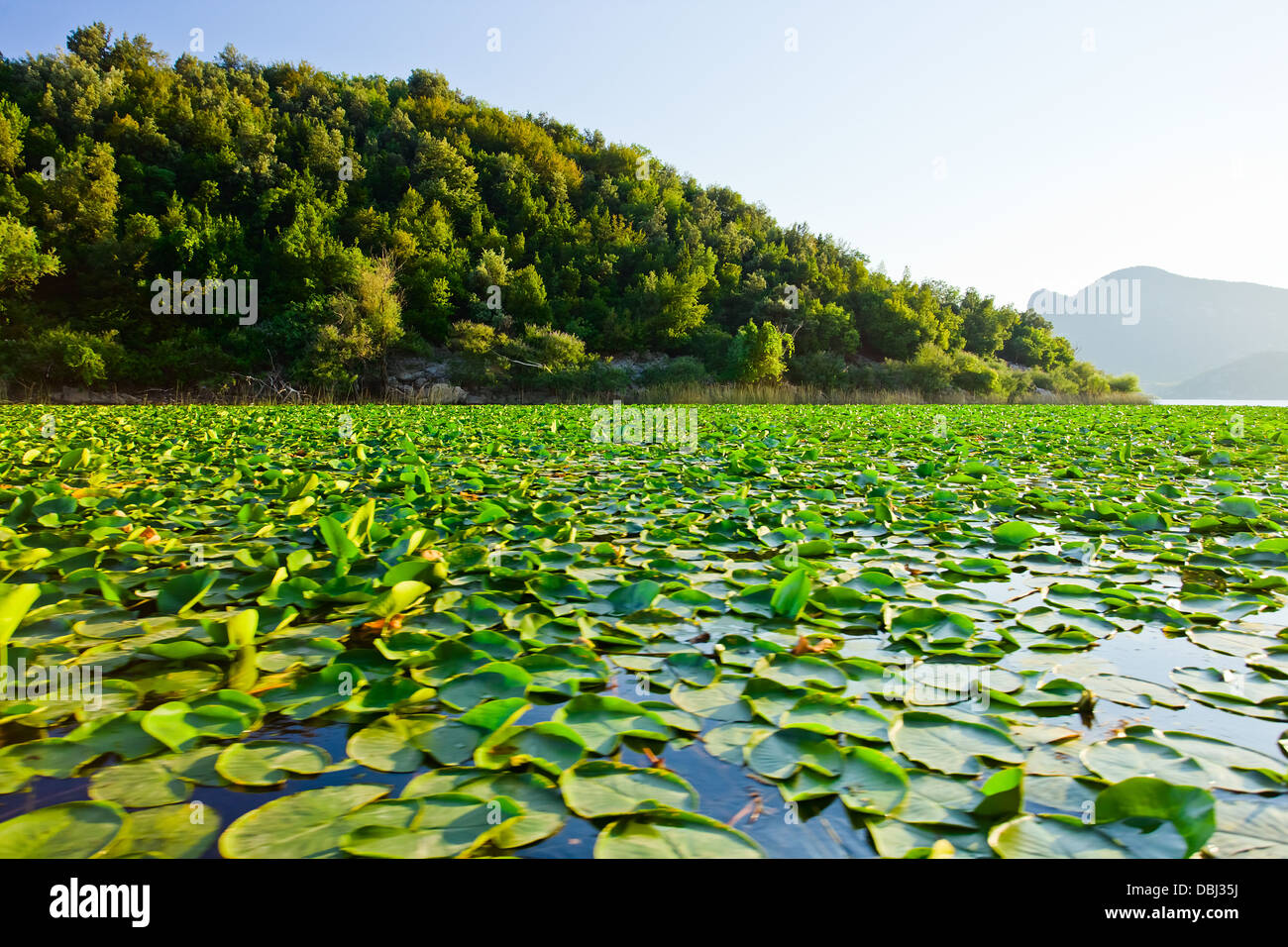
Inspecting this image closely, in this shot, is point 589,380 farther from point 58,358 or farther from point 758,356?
point 58,358

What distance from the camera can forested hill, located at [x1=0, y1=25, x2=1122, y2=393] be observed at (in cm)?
2284

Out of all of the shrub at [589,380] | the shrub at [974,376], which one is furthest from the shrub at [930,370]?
the shrub at [589,380]

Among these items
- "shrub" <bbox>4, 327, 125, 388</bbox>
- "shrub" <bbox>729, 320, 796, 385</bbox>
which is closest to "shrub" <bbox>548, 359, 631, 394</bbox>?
"shrub" <bbox>729, 320, 796, 385</bbox>

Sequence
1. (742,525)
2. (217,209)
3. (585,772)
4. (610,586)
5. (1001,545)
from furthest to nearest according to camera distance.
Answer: (217,209)
(742,525)
(1001,545)
(610,586)
(585,772)

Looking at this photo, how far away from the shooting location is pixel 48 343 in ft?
63.0

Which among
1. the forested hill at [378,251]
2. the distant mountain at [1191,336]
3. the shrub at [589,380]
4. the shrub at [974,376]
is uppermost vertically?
the distant mountain at [1191,336]

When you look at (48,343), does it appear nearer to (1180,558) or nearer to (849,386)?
(1180,558)

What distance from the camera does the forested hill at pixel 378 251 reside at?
22.8 m

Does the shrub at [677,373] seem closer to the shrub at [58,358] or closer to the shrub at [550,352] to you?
the shrub at [550,352]

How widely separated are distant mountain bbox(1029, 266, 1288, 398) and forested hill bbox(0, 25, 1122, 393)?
97764 millimetres

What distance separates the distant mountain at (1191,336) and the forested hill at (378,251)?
3849 inches

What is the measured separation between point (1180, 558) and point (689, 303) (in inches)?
1188
